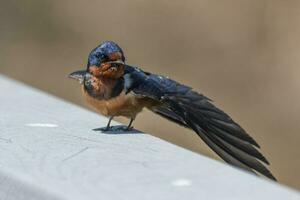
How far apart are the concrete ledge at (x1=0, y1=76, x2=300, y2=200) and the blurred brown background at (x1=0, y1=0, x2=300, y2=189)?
3.20m

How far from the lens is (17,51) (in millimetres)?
7055

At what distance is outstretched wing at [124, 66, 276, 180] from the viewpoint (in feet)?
8.22

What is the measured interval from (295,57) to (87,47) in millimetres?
1478

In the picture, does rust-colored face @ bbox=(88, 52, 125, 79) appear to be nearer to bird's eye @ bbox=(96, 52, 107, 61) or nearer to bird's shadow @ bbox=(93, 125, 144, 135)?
bird's eye @ bbox=(96, 52, 107, 61)

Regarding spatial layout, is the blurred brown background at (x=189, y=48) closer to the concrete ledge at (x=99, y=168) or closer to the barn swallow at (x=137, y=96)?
→ the barn swallow at (x=137, y=96)

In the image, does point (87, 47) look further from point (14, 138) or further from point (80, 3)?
point (14, 138)

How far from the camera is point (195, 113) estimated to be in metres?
2.65

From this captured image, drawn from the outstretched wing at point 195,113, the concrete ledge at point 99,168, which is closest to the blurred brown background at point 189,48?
the outstretched wing at point 195,113

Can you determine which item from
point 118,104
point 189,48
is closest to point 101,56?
point 118,104

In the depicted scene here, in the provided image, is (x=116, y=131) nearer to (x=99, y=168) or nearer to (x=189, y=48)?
(x=99, y=168)

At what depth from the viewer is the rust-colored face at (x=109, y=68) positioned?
2.62 metres

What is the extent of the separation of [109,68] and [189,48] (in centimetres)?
435

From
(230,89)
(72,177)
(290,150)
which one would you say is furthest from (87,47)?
(72,177)

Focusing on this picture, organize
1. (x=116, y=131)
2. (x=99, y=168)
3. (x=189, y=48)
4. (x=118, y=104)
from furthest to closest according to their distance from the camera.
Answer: (x=189, y=48), (x=118, y=104), (x=116, y=131), (x=99, y=168)
